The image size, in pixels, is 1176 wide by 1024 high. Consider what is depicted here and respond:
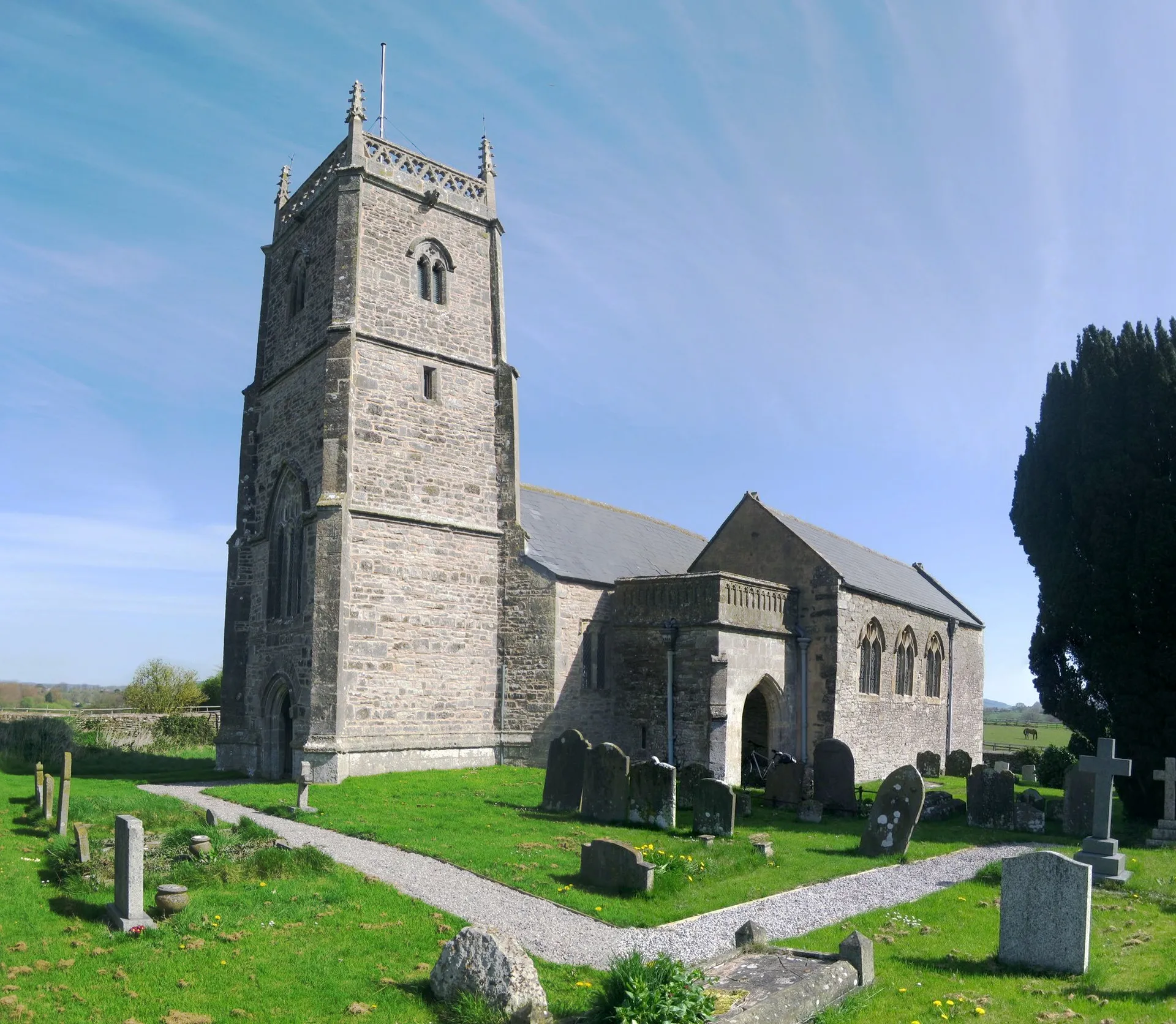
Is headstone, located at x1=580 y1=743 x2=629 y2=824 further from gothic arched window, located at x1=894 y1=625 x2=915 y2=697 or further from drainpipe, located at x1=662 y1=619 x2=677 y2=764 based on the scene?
gothic arched window, located at x1=894 y1=625 x2=915 y2=697

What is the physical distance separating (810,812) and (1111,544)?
8243 mm

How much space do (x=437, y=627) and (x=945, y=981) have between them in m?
16.6

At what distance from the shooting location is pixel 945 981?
8016 millimetres

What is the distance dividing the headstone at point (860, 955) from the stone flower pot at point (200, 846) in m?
8.47

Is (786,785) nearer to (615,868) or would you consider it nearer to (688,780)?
(688,780)

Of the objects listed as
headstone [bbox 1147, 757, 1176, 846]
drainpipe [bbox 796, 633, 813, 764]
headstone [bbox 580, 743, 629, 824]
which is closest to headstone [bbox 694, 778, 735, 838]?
headstone [bbox 580, 743, 629, 824]

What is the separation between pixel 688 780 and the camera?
17438 mm

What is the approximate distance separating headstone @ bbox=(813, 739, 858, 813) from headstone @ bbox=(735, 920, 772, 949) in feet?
34.4

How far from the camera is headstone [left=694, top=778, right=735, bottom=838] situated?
14.9 m

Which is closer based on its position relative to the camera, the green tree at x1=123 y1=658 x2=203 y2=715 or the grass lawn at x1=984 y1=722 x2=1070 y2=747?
the green tree at x1=123 y1=658 x2=203 y2=715

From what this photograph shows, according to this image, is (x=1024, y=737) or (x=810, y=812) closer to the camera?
(x=810, y=812)

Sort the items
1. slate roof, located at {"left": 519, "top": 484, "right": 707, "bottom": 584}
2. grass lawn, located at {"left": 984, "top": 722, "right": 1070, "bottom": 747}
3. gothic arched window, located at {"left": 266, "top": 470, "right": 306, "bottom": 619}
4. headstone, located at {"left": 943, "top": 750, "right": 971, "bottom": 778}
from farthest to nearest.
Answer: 1. grass lawn, located at {"left": 984, "top": 722, "right": 1070, "bottom": 747}
2. headstone, located at {"left": 943, "top": 750, "right": 971, "bottom": 778}
3. slate roof, located at {"left": 519, "top": 484, "right": 707, "bottom": 584}
4. gothic arched window, located at {"left": 266, "top": 470, "right": 306, "bottom": 619}

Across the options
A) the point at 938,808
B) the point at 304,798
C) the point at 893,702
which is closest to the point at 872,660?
the point at 893,702

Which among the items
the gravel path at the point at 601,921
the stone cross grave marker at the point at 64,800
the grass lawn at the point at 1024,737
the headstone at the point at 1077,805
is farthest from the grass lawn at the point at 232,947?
the grass lawn at the point at 1024,737
